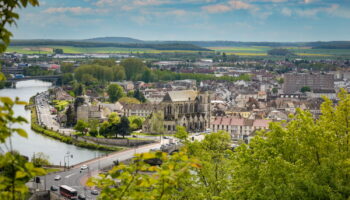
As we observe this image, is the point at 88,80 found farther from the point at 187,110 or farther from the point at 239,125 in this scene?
the point at 239,125

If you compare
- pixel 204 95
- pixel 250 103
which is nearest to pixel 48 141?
pixel 204 95

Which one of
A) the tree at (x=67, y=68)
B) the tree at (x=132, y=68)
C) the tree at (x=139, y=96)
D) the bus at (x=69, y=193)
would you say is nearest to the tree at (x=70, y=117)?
the tree at (x=139, y=96)

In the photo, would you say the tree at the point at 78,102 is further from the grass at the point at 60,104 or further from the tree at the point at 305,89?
the tree at the point at 305,89

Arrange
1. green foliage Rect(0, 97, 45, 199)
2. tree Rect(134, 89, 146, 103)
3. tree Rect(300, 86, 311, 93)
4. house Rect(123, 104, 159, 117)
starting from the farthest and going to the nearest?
tree Rect(300, 86, 311, 93)
tree Rect(134, 89, 146, 103)
house Rect(123, 104, 159, 117)
green foliage Rect(0, 97, 45, 199)

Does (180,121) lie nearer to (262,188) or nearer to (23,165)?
(262,188)

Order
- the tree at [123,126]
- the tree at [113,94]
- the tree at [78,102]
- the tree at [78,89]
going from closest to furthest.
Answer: the tree at [123,126] → the tree at [78,102] → the tree at [113,94] → the tree at [78,89]

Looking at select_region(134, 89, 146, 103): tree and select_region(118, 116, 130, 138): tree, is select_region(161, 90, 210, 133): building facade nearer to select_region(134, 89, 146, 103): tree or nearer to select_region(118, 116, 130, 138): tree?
select_region(118, 116, 130, 138): tree

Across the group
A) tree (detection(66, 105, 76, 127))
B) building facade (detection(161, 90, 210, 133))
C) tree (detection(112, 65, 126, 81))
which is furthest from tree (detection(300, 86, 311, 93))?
tree (detection(66, 105, 76, 127))

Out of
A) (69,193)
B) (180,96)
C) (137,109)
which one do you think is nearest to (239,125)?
(180,96)
